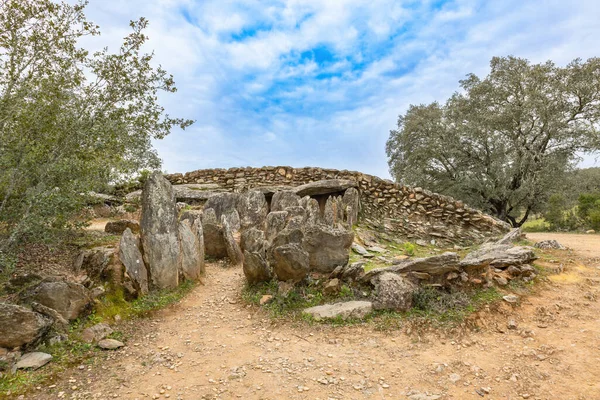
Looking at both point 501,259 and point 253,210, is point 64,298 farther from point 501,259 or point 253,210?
point 501,259

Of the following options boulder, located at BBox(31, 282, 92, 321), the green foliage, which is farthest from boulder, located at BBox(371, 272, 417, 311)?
the green foliage

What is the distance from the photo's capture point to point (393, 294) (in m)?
5.16

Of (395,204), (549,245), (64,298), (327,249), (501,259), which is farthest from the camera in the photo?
(395,204)

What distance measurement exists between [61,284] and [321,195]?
29.5ft

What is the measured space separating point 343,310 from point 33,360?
3.84m

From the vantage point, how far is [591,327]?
4.50 m

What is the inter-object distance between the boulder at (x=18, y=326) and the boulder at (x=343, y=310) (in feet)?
11.1

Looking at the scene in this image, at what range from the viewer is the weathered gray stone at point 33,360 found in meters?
3.63

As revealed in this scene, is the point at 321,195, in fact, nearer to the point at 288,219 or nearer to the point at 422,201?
the point at 422,201

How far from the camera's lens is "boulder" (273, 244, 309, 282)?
5723 millimetres

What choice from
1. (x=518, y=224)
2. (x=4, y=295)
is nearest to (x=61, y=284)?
(x=4, y=295)

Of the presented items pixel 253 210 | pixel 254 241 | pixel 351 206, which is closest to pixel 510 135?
pixel 351 206

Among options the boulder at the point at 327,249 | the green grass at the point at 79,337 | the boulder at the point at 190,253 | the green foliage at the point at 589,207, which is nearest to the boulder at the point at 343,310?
the boulder at the point at 327,249

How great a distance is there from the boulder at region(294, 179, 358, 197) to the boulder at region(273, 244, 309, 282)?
6288 mm
